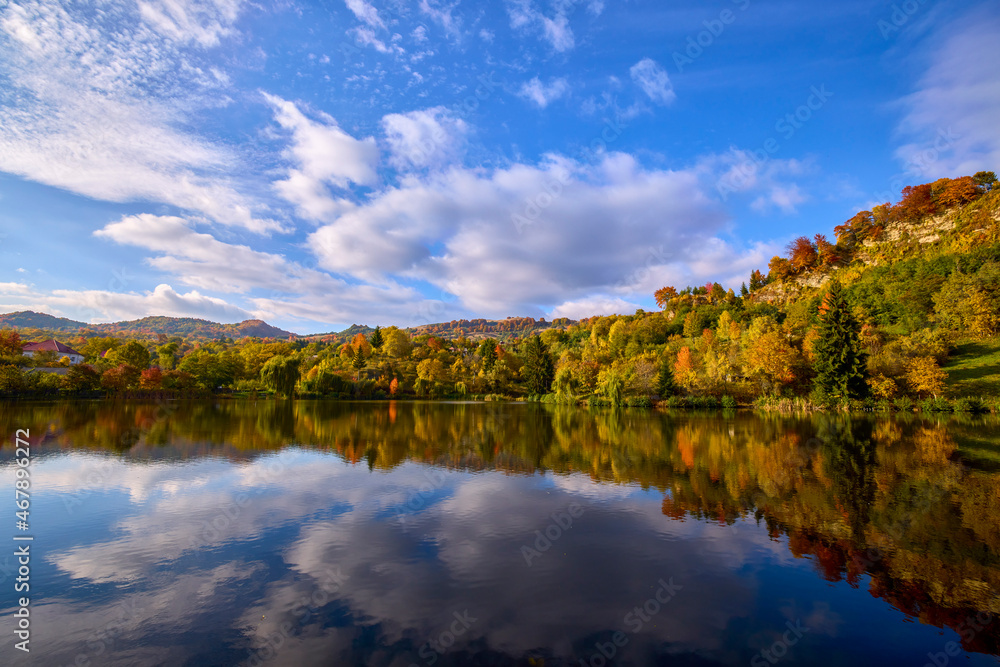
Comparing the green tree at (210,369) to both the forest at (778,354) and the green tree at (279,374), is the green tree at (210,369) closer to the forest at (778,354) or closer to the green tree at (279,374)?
the forest at (778,354)

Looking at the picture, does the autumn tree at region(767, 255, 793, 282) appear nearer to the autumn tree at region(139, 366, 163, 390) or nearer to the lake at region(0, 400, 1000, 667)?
the lake at region(0, 400, 1000, 667)

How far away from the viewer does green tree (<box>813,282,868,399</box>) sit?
39688mm

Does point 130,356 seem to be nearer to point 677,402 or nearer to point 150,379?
point 150,379

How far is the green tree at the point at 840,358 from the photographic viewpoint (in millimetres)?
39688

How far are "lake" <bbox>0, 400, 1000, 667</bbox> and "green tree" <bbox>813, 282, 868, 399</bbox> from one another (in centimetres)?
2496

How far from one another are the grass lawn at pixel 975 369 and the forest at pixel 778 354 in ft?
0.52

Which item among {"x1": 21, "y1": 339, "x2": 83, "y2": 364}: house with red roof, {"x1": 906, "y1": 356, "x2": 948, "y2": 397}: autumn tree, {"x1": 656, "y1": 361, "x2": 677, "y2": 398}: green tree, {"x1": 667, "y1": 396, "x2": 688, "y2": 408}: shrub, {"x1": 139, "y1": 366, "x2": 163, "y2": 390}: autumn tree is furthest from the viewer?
{"x1": 21, "y1": 339, "x2": 83, "y2": 364}: house with red roof

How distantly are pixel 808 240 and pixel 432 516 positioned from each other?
106352 mm

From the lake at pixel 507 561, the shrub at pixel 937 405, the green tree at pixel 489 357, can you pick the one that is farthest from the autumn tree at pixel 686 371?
the green tree at pixel 489 357

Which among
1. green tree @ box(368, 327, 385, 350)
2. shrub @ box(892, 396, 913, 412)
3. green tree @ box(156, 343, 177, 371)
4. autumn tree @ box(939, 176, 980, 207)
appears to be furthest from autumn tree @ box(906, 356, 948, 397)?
green tree @ box(156, 343, 177, 371)

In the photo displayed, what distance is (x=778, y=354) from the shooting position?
43.8m

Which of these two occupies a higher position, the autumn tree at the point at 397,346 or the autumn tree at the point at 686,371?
the autumn tree at the point at 397,346

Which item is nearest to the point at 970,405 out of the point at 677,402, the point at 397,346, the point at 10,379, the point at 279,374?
the point at 677,402

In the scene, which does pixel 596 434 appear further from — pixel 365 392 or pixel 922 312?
pixel 365 392
